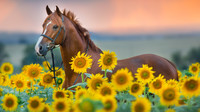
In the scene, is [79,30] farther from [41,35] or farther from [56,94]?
[56,94]

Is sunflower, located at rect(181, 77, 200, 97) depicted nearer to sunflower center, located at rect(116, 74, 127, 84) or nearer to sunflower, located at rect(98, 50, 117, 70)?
sunflower center, located at rect(116, 74, 127, 84)

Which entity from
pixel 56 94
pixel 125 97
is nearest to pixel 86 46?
pixel 56 94

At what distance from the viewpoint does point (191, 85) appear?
7.42ft

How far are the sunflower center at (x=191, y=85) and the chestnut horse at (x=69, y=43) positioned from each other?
2.30 meters

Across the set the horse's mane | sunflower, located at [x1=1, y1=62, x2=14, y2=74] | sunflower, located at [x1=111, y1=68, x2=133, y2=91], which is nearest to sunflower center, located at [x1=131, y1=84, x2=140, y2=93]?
sunflower, located at [x1=111, y1=68, x2=133, y2=91]

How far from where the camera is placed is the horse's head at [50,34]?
14.4 feet

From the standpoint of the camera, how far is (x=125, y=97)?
2502 millimetres

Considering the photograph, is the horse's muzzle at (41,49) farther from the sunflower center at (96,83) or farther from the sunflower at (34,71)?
the sunflower center at (96,83)

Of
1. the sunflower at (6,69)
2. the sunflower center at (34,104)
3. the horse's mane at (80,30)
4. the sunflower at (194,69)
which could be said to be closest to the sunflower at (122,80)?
the sunflower center at (34,104)

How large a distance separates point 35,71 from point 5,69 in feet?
8.15

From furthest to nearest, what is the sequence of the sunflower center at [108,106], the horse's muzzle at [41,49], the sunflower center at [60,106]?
the horse's muzzle at [41,49], the sunflower center at [60,106], the sunflower center at [108,106]

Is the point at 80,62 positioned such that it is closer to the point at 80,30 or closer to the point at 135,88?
the point at 135,88

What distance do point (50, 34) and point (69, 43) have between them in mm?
373

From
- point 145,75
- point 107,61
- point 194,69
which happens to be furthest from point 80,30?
point 194,69
